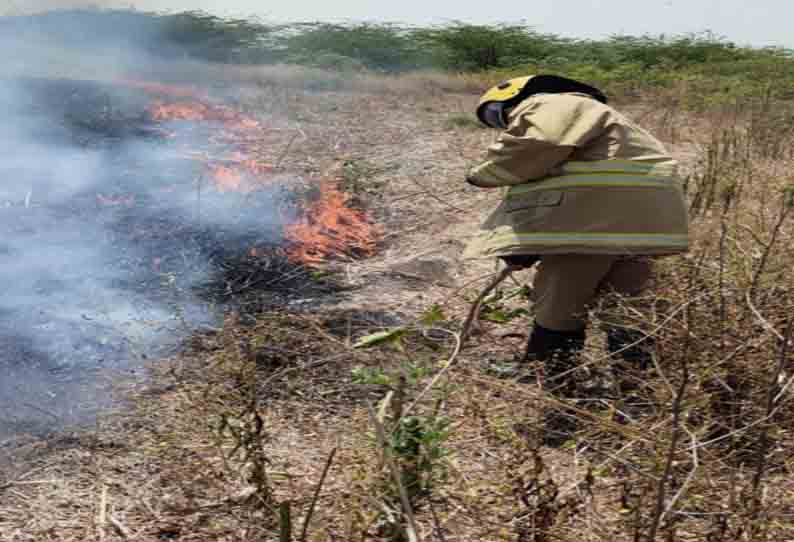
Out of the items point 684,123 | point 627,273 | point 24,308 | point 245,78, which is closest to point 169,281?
point 24,308

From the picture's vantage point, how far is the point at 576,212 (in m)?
3.48

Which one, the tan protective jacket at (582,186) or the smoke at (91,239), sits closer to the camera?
the tan protective jacket at (582,186)

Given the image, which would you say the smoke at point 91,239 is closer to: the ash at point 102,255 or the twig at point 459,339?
the ash at point 102,255

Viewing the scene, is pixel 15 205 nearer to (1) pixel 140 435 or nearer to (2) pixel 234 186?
(2) pixel 234 186

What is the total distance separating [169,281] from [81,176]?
6.40ft

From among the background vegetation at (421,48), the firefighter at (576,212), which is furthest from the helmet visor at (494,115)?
the background vegetation at (421,48)

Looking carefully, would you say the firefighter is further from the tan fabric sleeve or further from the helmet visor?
the helmet visor

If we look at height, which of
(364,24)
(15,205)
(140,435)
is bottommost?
(140,435)

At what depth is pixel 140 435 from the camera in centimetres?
322

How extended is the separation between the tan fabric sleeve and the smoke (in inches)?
64.7

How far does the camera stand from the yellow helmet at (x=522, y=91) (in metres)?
3.93

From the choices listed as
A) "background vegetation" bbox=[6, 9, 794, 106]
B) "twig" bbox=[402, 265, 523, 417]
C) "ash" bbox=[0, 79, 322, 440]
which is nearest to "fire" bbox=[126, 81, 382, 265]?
"ash" bbox=[0, 79, 322, 440]

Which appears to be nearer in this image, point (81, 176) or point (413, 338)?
point (413, 338)

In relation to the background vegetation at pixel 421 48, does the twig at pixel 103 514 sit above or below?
below
